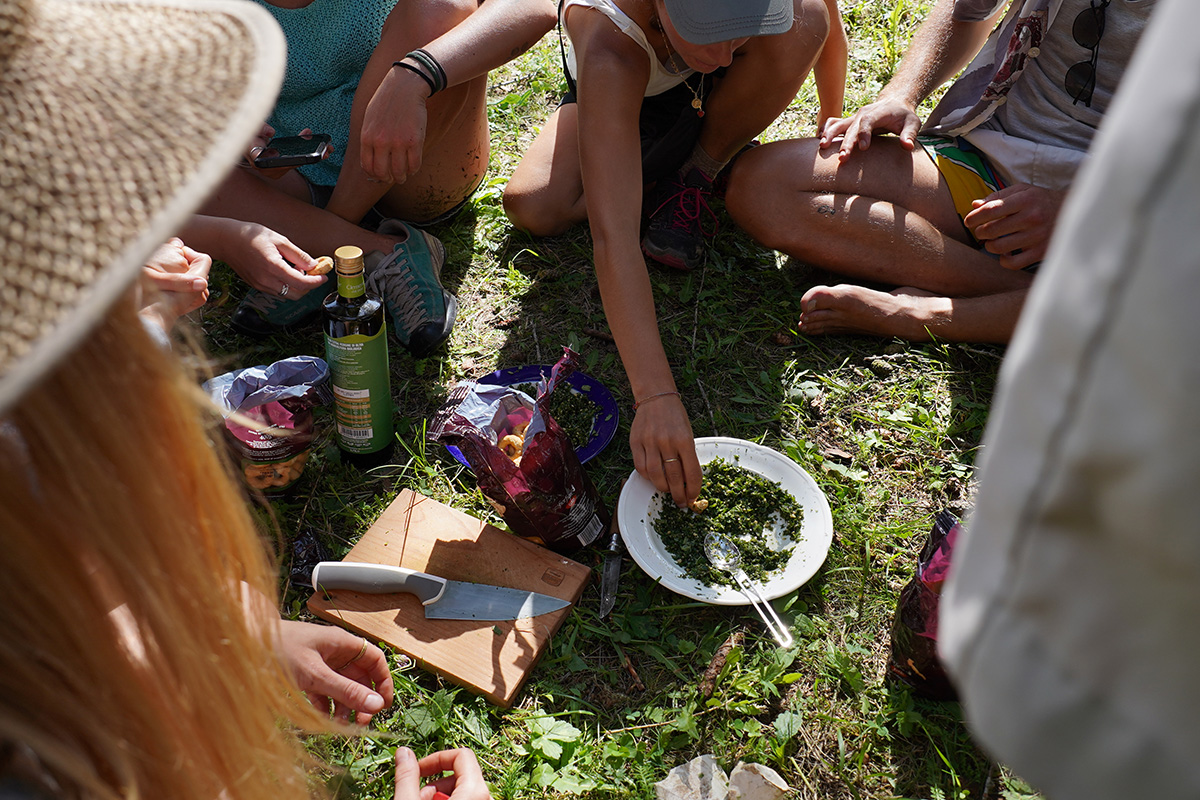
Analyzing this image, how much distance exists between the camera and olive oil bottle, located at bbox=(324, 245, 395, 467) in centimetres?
209

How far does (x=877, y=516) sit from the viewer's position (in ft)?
7.80

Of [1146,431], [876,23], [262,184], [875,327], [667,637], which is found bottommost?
[667,637]

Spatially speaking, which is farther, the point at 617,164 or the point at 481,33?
the point at 481,33

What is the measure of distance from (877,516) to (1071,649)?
1996 millimetres

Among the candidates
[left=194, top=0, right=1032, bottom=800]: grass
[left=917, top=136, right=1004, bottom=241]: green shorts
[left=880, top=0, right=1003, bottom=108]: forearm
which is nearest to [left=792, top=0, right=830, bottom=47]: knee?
[left=880, top=0, right=1003, bottom=108]: forearm

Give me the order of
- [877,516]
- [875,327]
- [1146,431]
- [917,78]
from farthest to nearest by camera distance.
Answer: [917,78]
[875,327]
[877,516]
[1146,431]

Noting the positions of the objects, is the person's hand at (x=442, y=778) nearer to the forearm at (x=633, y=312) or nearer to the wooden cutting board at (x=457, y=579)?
the wooden cutting board at (x=457, y=579)

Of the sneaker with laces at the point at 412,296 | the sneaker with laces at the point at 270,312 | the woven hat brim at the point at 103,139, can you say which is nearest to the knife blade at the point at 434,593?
the sneaker with laces at the point at 412,296

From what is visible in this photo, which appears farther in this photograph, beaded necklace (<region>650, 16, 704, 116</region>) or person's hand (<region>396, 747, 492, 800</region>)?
beaded necklace (<region>650, 16, 704, 116</region>)

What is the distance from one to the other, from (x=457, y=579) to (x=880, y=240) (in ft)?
6.11

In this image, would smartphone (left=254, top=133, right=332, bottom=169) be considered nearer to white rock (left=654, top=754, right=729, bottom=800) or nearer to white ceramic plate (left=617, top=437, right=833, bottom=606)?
white ceramic plate (left=617, top=437, right=833, bottom=606)

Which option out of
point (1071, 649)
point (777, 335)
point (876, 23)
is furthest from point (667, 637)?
point (876, 23)

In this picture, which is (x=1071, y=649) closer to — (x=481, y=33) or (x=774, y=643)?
(x=774, y=643)

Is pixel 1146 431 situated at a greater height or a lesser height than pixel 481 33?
greater
